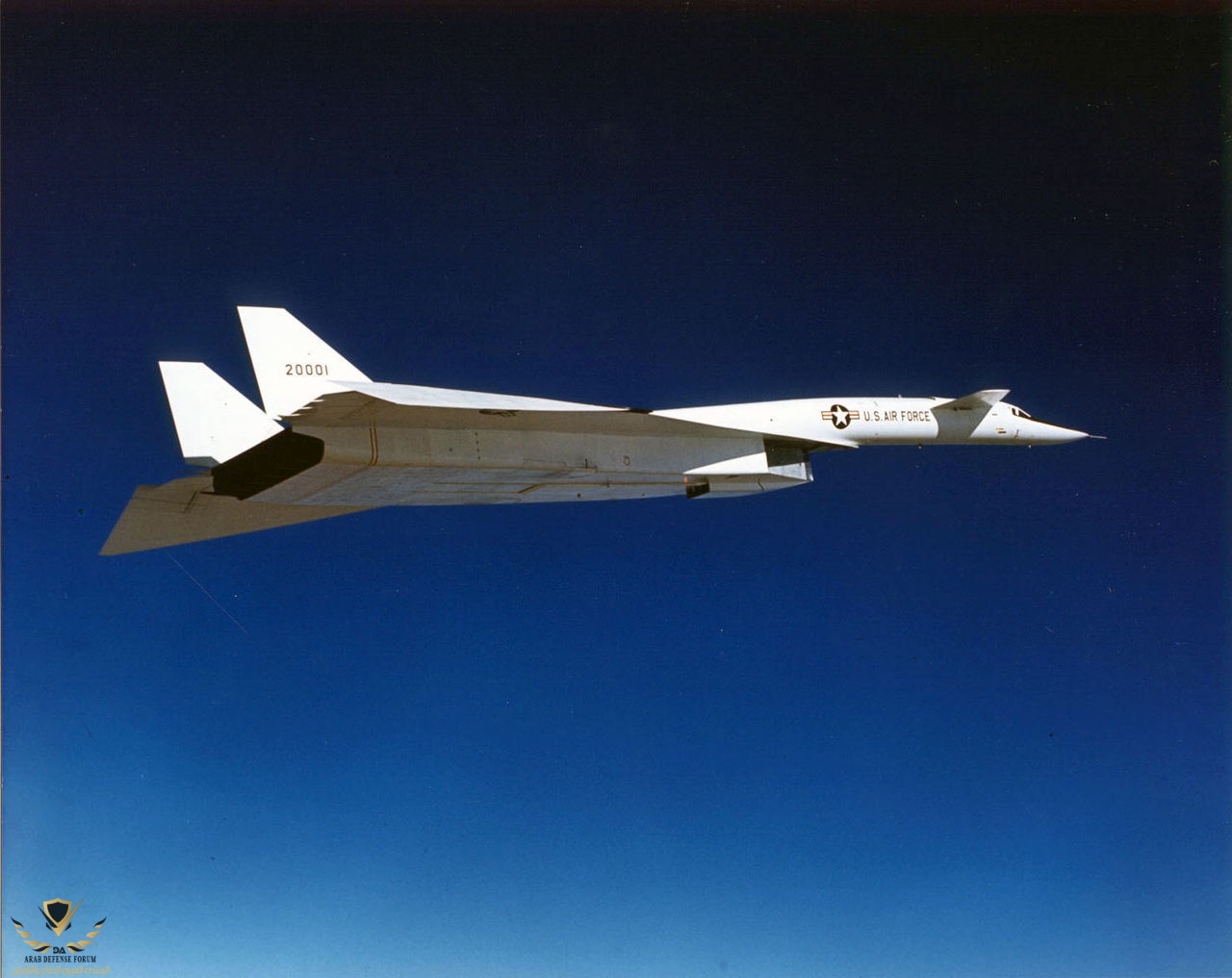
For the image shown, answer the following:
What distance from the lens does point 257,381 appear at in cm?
989

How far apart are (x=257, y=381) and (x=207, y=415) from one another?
0.62 m

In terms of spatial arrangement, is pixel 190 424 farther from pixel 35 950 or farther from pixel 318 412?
pixel 35 950

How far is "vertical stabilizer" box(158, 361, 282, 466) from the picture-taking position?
9.84 metres

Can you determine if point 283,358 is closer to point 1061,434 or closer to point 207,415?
point 207,415

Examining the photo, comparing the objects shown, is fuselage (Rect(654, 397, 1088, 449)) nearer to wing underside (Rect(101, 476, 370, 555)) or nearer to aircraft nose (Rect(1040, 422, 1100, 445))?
aircraft nose (Rect(1040, 422, 1100, 445))

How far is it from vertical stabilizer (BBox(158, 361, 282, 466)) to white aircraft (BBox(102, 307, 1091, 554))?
14 millimetres

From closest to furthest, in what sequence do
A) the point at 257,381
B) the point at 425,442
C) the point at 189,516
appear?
the point at 425,442 < the point at 257,381 < the point at 189,516

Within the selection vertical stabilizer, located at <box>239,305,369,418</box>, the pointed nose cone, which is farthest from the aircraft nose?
vertical stabilizer, located at <box>239,305,369,418</box>

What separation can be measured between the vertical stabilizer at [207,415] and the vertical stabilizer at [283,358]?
11.5 inches

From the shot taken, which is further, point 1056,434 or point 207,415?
→ point 1056,434

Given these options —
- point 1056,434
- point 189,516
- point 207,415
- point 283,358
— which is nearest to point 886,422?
point 1056,434

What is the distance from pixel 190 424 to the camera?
9859 mm

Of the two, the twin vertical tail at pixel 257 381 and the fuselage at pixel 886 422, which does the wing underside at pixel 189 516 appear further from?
the fuselage at pixel 886 422

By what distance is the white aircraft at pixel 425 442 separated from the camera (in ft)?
28.6
